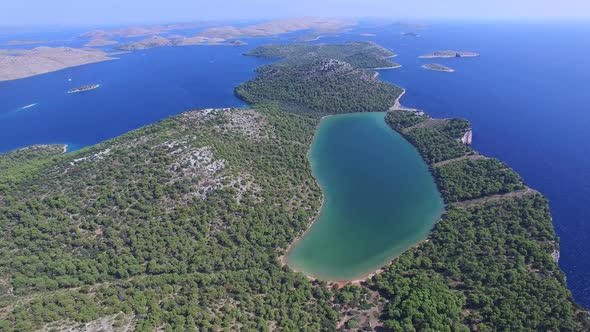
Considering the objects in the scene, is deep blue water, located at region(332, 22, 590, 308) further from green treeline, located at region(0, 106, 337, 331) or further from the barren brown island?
green treeline, located at region(0, 106, 337, 331)

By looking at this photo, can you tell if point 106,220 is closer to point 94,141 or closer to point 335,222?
point 335,222

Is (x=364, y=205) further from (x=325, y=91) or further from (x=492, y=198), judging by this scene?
(x=325, y=91)

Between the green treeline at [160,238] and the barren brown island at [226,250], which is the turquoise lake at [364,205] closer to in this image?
the barren brown island at [226,250]

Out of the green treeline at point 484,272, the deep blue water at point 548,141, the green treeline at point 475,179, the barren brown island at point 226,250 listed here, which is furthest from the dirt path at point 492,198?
the deep blue water at point 548,141

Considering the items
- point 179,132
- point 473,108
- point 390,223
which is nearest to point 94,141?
point 179,132

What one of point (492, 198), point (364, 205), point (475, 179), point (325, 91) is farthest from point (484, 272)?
point (325, 91)

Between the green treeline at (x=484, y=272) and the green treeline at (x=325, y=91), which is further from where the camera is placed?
the green treeline at (x=325, y=91)
